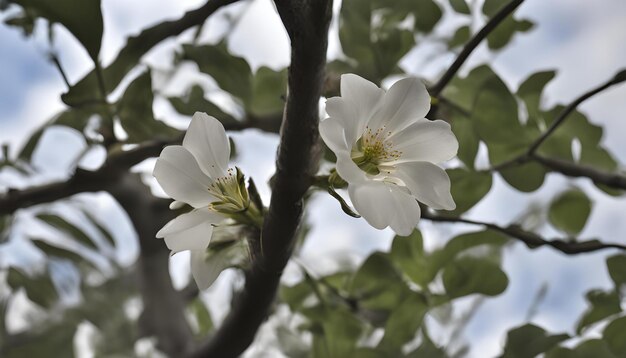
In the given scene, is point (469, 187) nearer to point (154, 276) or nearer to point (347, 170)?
point (347, 170)

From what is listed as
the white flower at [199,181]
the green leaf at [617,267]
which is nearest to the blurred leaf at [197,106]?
the white flower at [199,181]

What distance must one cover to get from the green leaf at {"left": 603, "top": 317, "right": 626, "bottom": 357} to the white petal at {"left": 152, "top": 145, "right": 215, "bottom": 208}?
8.5 inches

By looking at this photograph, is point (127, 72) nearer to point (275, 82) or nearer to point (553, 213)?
point (275, 82)

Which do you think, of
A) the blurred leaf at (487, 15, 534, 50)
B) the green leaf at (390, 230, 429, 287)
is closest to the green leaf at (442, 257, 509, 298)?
the green leaf at (390, 230, 429, 287)

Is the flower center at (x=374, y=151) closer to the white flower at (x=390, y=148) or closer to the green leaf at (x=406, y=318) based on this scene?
the white flower at (x=390, y=148)

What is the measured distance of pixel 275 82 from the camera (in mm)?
326

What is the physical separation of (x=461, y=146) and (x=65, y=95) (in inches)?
7.4

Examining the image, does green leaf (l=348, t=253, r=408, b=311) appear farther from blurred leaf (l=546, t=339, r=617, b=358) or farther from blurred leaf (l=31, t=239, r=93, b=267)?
blurred leaf (l=31, t=239, r=93, b=267)

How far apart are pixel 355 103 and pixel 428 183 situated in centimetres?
3

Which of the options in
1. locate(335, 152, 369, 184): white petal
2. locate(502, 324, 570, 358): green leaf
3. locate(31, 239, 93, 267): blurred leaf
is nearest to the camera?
locate(335, 152, 369, 184): white petal

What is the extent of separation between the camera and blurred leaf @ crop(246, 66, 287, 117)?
0.33 meters

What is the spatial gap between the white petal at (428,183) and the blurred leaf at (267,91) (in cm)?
15

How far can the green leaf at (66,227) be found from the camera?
1.47 feet

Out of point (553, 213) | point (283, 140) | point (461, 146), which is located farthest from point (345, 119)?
point (553, 213)
